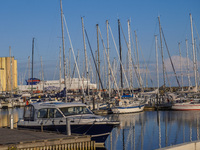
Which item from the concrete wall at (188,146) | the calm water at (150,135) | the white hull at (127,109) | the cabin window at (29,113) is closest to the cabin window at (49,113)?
the cabin window at (29,113)

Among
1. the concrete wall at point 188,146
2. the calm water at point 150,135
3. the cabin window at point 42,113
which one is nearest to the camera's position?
the concrete wall at point 188,146

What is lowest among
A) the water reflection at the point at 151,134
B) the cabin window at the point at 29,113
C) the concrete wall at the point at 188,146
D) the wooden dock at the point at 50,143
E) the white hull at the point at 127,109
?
the water reflection at the point at 151,134

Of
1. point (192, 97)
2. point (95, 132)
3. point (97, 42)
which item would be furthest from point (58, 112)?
point (192, 97)

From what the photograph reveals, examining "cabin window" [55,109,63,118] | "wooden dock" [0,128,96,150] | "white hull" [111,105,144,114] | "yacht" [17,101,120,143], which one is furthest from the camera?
"white hull" [111,105,144,114]

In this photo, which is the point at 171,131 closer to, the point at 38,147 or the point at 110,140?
the point at 110,140

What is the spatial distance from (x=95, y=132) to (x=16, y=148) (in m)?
7.83

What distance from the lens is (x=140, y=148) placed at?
24.8 metres

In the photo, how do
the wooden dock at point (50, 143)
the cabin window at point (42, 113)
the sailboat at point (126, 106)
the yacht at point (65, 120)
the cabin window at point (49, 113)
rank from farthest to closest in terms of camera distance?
the sailboat at point (126, 106) → the cabin window at point (42, 113) → the cabin window at point (49, 113) → the yacht at point (65, 120) → the wooden dock at point (50, 143)

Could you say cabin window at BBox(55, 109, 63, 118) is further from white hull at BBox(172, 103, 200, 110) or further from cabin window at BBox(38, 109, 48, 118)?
white hull at BBox(172, 103, 200, 110)

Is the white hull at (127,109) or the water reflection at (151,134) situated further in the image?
the white hull at (127,109)

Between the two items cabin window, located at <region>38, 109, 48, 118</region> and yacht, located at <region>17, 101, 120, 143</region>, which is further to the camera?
cabin window, located at <region>38, 109, 48, 118</region>

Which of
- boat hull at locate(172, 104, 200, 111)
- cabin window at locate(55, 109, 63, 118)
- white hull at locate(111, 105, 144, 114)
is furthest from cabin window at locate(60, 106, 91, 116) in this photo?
boat hull at locate(172, 104, 200, 111)

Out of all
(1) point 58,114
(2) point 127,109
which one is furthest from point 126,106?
(1) point 58,114

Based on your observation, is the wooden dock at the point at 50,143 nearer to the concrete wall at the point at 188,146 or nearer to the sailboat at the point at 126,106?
the concrete wall at the point at 188,146
